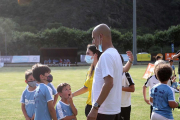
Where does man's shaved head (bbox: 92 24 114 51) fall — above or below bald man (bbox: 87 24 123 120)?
above

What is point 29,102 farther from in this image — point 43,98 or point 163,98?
point 163,98

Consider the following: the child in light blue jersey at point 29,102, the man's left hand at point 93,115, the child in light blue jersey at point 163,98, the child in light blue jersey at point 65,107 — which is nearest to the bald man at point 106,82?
the man's left hand at point 93,115

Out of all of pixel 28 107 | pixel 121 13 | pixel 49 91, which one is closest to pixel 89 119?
pixel 49 91

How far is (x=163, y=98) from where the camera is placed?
374 centimetres

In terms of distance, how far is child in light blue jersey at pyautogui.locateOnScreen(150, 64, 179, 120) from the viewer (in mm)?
3717

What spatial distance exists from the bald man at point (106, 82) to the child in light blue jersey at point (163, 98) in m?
0.70

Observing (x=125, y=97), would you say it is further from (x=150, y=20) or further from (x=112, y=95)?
(x=150, y=20)

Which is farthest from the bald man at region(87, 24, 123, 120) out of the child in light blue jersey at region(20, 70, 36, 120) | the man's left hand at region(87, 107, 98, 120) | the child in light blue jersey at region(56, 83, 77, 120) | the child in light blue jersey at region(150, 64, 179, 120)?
the child in light blue jersey at region(20, 70, 36, 120)

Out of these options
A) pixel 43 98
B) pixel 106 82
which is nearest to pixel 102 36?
pixel 106 82

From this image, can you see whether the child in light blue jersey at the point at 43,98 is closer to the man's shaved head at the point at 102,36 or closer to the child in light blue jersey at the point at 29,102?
the child in light blue jersey at the point at 29,102

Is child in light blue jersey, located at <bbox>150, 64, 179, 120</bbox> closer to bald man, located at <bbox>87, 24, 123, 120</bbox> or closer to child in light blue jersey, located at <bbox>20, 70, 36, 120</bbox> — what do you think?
bald man, located at <bbox>87, 24, 123, 120</bbox>

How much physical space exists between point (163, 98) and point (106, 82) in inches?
40.5

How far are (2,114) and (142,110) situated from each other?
4.11 m

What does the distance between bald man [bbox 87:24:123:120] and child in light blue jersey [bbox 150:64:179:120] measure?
2.29 feet
